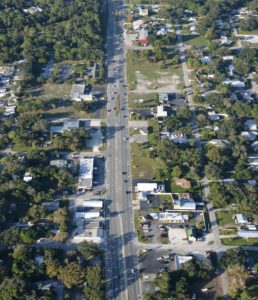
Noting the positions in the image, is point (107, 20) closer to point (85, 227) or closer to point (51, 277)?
point (85, 227)

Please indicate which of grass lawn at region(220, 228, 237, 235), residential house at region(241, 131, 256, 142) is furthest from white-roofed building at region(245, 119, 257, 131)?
grass lawn at region(220, 228, 237, 235)

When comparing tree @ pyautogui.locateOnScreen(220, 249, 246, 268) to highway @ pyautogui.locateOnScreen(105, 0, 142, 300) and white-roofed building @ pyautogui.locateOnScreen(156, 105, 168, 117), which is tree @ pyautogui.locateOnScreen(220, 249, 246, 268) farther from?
white-roofed building @ pyautogui.locateOnScreen(156, 105, 168, 117)

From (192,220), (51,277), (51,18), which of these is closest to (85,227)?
(51,277)

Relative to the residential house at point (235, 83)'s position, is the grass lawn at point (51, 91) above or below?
above

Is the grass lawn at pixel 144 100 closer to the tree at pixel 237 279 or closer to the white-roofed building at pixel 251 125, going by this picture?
the white-roofed building at pixel 251 125

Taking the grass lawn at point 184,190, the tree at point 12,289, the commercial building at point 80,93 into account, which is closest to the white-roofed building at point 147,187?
the grass lawn at point 184,190

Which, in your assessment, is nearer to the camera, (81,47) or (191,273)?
(191,273)
